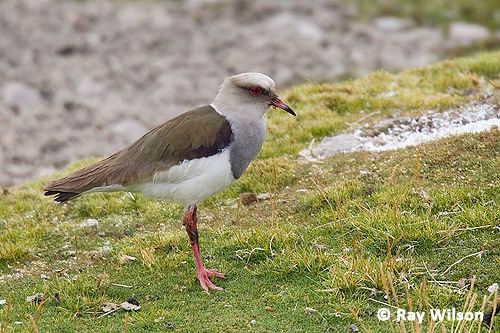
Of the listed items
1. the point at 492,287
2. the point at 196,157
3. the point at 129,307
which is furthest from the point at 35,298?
the point at 492,287

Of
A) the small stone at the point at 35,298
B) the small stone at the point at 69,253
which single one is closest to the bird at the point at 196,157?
the small stone at the point at 35,298

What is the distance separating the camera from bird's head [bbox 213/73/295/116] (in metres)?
8.89

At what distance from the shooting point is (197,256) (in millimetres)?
8844

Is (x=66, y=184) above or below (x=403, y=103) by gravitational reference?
above

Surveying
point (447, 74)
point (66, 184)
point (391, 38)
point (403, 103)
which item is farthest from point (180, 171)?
point (391, 38)

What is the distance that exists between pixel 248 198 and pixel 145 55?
14.3 m

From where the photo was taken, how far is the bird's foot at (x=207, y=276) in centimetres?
870

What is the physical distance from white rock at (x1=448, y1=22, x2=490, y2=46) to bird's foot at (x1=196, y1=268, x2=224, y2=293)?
1733cm

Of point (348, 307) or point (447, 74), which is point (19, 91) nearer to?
point (447, 74)

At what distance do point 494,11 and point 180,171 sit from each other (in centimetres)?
2035

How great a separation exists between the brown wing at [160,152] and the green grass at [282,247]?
100 cm

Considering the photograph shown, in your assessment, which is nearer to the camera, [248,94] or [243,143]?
[243,143]

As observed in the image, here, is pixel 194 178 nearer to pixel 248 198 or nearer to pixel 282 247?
pixel 282 247

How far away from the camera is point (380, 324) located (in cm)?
781
